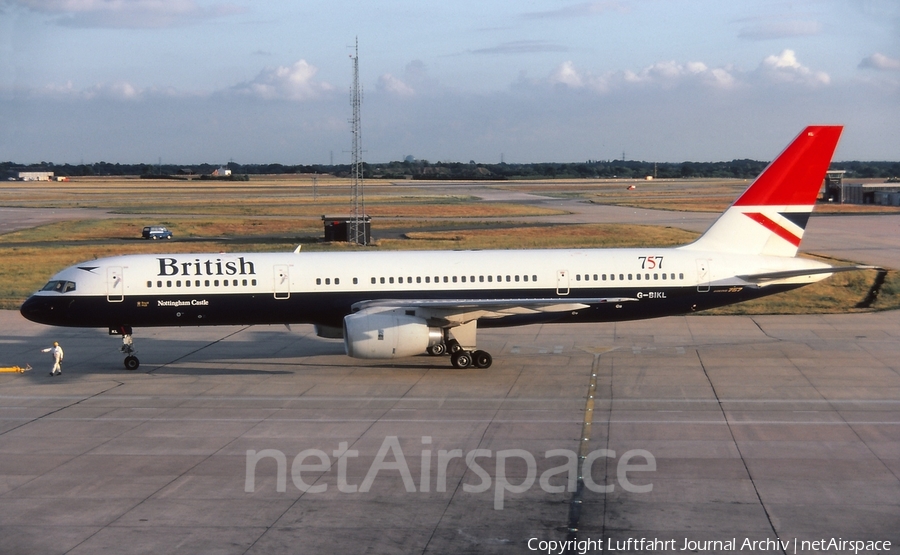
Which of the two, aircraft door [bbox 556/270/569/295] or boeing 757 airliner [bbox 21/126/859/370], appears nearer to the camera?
boeing 757 airliner [bbox 21/126/859/370]

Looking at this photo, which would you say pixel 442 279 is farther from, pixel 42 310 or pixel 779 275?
pixel 42 310

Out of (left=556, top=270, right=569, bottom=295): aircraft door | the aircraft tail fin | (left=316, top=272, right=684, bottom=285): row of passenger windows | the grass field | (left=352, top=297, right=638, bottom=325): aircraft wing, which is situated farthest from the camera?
the grass field

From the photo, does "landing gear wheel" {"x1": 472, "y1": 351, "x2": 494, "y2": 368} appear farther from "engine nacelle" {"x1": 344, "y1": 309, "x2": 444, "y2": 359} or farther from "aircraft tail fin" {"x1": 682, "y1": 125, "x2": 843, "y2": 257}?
"aircraft tail fin" {"x1": 682, "y1": 125, "x2": 843, "y2": 257}

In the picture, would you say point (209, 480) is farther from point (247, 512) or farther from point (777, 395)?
point (777, 395)

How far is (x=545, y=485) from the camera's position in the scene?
1745cm

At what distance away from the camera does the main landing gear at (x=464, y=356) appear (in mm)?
28844

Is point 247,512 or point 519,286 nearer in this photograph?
point 247,512

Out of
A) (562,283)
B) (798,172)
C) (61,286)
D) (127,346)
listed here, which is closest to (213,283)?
(127,346)

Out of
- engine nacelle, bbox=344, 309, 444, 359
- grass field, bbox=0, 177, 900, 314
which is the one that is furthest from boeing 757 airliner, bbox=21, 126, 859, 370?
grass field, bbox=0, 177, 900, 314

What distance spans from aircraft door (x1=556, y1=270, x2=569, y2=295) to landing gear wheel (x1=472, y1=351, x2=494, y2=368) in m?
3.18

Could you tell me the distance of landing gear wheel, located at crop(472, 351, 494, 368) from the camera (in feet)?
95.1

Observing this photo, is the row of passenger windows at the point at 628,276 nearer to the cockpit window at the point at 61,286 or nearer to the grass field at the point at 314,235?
the grass field at the point at 314,235

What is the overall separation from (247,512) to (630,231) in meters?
62.1

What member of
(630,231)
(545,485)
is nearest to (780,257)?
(545,485)
